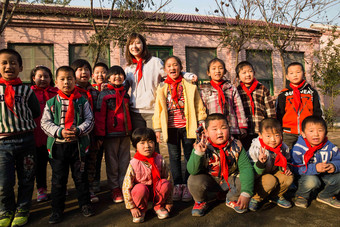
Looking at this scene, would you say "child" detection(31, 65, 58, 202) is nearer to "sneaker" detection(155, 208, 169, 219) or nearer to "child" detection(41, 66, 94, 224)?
"child" detection(41, 66, 94, 224)

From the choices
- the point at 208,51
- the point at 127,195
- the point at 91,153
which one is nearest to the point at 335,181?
the point at 127,195

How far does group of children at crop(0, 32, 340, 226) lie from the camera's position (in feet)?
8.25

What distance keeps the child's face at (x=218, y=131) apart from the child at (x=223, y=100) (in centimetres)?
52

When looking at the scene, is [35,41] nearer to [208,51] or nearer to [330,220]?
[208,51]

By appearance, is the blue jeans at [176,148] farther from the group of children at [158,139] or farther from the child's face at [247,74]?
the child's face at [247,74]

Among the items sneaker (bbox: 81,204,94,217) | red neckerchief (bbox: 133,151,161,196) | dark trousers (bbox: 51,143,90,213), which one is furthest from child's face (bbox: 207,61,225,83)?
sneaker (bbox: 81,204,94,217)

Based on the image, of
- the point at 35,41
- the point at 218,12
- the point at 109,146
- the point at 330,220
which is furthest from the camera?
the point at 218,12

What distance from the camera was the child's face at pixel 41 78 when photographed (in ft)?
10.7

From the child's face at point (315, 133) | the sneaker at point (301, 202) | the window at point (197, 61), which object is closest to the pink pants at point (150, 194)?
the sneaker at point (301, 202)

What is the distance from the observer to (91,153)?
3170 mm

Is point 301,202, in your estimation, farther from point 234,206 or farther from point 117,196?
point 117,196

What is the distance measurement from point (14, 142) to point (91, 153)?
91cm

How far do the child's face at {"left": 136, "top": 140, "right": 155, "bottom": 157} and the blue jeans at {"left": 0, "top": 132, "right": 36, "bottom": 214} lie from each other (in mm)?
1145

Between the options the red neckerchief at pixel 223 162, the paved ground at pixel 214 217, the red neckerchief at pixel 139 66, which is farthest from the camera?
the red neckerchief at pixel 139 66
